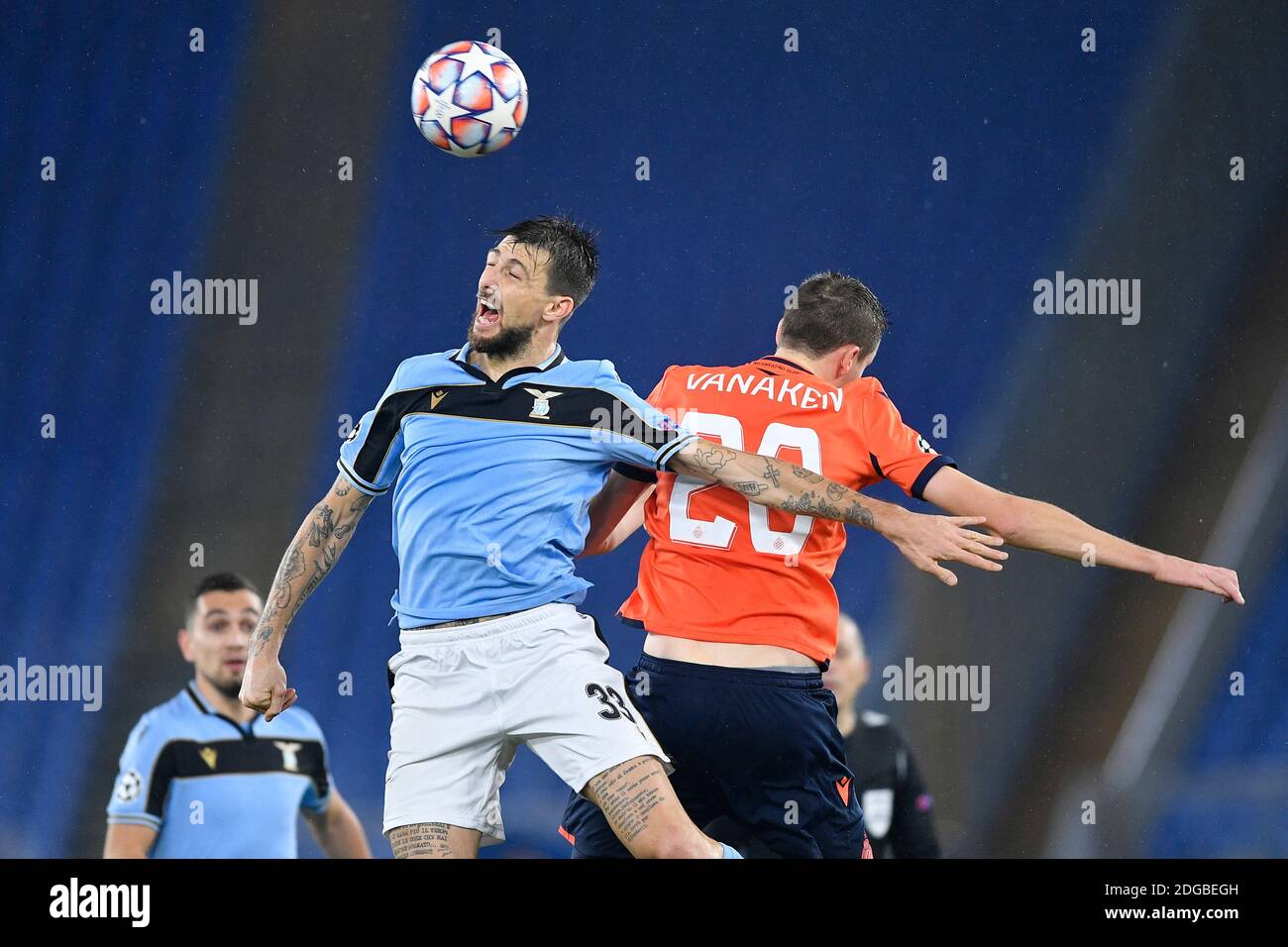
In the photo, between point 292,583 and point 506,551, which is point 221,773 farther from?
point 506,551

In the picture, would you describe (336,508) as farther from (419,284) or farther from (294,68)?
(294,68)

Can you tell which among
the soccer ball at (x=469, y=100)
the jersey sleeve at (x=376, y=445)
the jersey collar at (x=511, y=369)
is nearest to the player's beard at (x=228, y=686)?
the soccer ball at (x=469, y=100)

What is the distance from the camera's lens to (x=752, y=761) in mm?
3412

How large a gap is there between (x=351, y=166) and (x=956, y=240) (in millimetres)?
2850

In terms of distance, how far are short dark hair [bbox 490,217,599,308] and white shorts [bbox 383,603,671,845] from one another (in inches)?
33.6

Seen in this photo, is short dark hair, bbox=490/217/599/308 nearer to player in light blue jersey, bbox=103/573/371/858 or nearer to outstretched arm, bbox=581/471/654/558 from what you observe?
outstretched arm, bbox=581/471/654/558

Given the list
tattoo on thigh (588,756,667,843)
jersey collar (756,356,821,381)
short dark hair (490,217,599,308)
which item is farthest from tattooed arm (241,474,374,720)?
jersey collar (756,356,821,381)

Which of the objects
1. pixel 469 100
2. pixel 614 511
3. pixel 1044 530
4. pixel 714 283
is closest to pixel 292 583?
pixel 614 511

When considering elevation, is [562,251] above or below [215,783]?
above

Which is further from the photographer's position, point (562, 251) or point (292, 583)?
point (562, 251)

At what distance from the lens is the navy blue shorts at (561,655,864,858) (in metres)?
3.39

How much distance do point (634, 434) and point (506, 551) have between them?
16.4 inches

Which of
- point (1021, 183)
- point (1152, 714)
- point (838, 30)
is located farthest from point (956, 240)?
point (1152, 714)

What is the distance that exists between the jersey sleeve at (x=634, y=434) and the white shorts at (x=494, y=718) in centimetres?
42
